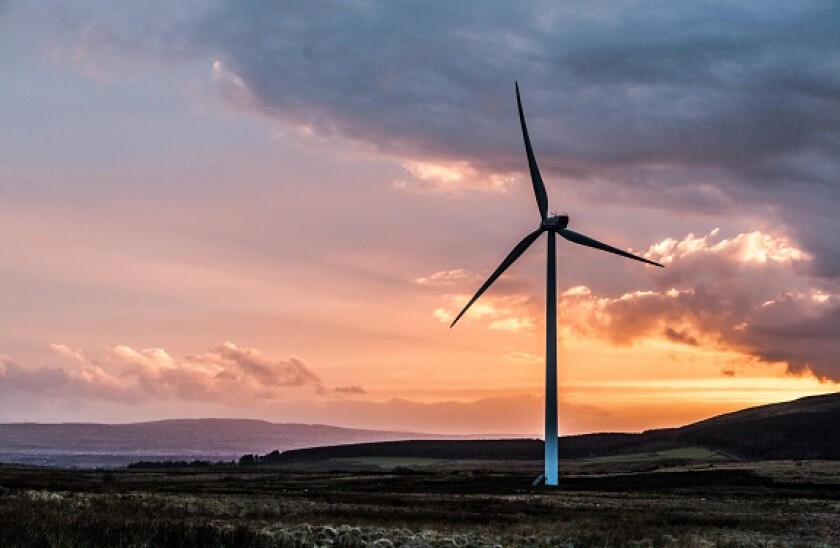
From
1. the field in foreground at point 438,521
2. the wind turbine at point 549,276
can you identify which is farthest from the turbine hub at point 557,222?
the field in foreground at point 438,521

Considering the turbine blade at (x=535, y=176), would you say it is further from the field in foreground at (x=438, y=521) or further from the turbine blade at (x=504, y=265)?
the field in foreground at (x=438, y=521)

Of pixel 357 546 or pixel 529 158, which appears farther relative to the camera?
pixel 529 158

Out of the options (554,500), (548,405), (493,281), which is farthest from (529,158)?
(554,500)

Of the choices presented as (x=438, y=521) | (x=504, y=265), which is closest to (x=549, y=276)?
(x=504, y=265)

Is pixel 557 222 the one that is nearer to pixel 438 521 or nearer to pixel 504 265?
pixel 504 265

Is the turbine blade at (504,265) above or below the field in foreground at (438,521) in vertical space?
above

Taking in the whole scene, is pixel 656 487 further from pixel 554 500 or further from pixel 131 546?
pixel 131 546

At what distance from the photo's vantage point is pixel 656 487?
9375 centimetres

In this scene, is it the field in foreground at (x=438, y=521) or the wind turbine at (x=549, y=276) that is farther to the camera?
the wind turbine at (x=549, y=276)

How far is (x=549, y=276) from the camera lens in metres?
99.2

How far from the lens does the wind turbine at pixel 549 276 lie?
96500mm

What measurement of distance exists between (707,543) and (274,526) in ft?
52.3

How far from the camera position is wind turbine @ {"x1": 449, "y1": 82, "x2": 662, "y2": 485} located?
9650cm

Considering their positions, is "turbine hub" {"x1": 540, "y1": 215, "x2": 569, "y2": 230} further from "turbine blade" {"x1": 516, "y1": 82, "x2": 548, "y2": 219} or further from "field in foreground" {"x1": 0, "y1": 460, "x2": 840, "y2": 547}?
"field in foreground" {"x1": 0, "y1": 460, "x2": 840, "y2": 547}
